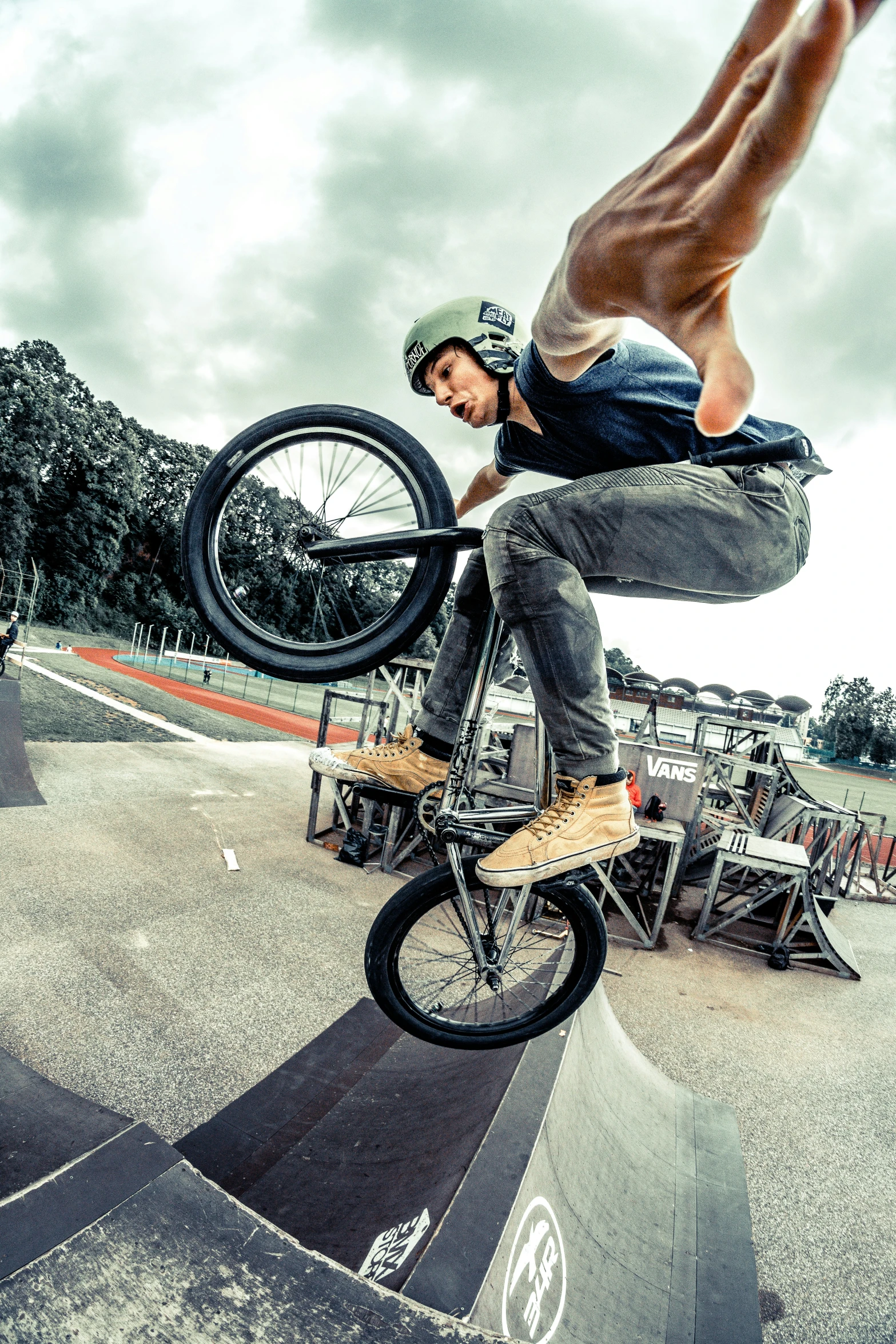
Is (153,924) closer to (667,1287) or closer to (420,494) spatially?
(667,1287)

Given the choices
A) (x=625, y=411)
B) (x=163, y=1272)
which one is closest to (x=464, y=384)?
(x=625, y=411)

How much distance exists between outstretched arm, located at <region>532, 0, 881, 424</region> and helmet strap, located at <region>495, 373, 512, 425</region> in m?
0.70

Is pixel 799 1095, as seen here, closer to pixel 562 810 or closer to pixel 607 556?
pixel 562 810

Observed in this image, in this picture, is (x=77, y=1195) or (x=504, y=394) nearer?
(x=77, y=1195)

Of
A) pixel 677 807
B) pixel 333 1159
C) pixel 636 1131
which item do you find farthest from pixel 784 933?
pixel 333 1159

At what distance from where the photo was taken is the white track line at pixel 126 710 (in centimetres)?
1720

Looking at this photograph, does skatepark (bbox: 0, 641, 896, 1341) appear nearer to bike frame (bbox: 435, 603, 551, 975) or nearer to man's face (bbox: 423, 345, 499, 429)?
bike frame (bbox: 435, 603, 551, 975)

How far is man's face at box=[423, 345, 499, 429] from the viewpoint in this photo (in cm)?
178

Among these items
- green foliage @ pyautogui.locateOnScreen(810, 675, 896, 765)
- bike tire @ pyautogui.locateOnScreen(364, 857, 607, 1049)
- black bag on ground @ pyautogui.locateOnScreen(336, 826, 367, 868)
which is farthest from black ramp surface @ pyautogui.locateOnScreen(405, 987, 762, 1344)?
green foliage @ pyautogui.locateOnScreen(810, 675, 896, 765)

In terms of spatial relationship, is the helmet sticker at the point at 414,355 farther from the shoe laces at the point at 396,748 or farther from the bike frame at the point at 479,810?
the shoe laces at the point at 396,748

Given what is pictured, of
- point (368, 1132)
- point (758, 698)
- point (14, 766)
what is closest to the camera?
point (368, 1132)

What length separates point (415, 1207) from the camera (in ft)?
7.67

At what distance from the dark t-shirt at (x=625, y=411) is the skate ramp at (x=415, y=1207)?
2.13 metres

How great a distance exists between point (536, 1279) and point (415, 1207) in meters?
0.48
